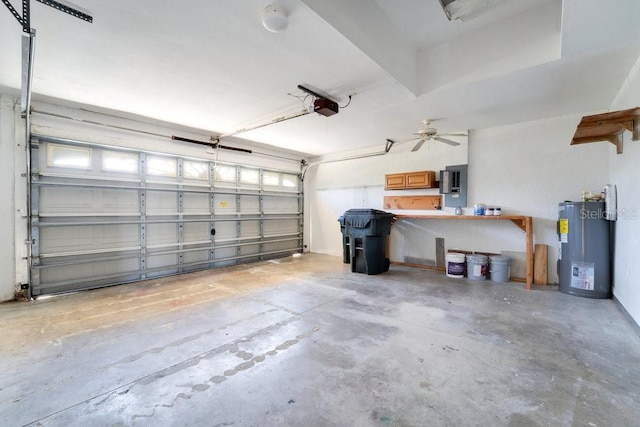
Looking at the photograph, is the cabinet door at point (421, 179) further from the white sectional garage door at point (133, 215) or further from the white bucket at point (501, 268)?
the white sectional garage door at point (133, 215)


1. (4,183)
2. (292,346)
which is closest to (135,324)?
(292,346)

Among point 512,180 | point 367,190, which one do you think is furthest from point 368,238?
point 512,180

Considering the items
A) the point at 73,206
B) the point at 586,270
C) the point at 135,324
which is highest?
the point at 73,206

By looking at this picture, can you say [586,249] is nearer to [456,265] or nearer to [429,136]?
[456,265]

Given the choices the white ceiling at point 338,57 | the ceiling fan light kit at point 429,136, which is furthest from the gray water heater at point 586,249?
the ceiling fan light kit at point 429,136

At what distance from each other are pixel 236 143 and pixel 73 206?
9.52 ft

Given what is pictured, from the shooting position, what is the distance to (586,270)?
3.41m

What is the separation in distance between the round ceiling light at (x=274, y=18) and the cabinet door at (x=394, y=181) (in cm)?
408

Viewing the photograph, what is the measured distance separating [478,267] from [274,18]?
14.5 feet

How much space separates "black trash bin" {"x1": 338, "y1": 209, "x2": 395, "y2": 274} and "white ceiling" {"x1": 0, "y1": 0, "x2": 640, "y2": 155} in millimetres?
1791

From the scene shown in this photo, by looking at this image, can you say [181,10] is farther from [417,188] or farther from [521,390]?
[417,188]

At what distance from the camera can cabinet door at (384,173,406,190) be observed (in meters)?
5.55

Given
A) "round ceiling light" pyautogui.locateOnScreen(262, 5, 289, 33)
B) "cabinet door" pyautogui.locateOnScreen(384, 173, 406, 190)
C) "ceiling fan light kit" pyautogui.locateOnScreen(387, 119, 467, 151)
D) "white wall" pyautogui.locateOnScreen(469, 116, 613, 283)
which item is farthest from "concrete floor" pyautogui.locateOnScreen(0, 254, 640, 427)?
"cabinet door" pyautogui.locateOnScreen(384, 173, 406, 190)

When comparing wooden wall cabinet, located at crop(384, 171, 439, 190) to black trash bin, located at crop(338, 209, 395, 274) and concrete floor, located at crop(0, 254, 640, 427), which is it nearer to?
black trash bin, located at crop(338, 209, 395, 274)
